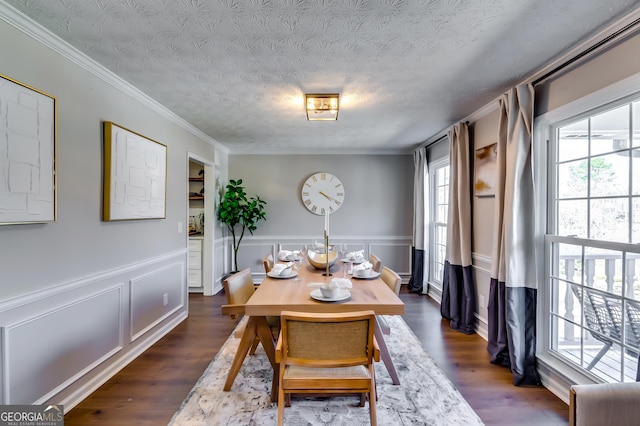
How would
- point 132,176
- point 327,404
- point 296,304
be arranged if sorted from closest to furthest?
point 296,304 < point 327,404 < point 132,176

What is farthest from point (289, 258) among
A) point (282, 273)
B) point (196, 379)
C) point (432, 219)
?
point (432, 219)

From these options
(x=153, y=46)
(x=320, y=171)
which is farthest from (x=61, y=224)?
(x=320, y=171)

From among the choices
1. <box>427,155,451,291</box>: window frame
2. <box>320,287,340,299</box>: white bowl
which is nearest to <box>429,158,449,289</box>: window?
<box>427,155,451,291</box>: window frame

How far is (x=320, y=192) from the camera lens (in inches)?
207

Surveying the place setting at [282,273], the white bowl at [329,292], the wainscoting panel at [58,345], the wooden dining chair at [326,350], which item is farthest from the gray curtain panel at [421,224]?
the wainscoting panel at [58,345]

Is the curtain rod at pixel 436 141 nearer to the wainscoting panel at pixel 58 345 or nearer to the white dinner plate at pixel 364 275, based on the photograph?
the white dinner plate at pixel 364 275

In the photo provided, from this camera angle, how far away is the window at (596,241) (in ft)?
5.67

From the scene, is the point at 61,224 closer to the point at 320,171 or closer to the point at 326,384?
the point at 326,384

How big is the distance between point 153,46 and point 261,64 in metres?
0.69

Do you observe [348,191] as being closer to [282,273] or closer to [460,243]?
[460,243]

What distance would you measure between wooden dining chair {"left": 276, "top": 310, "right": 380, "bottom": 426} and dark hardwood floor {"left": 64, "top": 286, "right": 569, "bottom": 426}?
991 millimetres

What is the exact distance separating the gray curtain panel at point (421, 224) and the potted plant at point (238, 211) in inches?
102

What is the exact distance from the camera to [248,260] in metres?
5.27

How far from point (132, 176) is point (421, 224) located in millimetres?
3943
